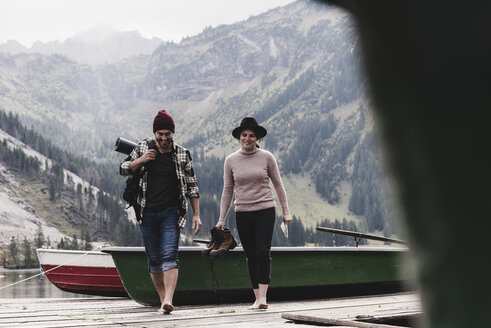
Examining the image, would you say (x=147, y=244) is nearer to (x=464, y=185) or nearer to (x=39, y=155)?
(x=464, y=185)

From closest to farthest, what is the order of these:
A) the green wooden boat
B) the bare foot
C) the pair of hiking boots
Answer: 1. the bare foot
2. the pair of hiking boots
3. the green wooden boat

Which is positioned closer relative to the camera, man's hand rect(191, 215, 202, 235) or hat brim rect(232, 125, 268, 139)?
man's hand rect(191, 215, 202, 235)

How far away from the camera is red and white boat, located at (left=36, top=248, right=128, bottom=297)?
40.9 ft

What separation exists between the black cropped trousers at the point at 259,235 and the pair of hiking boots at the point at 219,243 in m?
0.47

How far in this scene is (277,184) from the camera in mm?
6629

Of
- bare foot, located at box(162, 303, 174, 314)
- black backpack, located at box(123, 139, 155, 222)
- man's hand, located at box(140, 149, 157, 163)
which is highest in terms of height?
man's hand, located at box(140, 149, 157, 163)

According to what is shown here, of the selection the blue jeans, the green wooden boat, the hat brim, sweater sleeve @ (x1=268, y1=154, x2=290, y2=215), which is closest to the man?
the blue jeans

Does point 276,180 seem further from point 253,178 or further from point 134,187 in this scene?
point 134,187

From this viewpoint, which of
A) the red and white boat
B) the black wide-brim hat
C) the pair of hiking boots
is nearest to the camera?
the black wide-brim hat

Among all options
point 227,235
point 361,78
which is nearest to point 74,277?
point 227,235

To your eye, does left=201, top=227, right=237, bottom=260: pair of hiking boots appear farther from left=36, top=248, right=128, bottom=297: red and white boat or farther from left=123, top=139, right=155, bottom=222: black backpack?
left=36, top=248, right=128, bottom=297: red and white boat

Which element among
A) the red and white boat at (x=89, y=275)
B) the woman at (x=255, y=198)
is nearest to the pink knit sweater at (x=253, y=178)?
the woman at (x=255, y=198)

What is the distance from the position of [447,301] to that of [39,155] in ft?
611

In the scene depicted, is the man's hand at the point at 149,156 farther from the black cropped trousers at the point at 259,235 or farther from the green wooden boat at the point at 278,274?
the green wooden boat at the point at 278,274
